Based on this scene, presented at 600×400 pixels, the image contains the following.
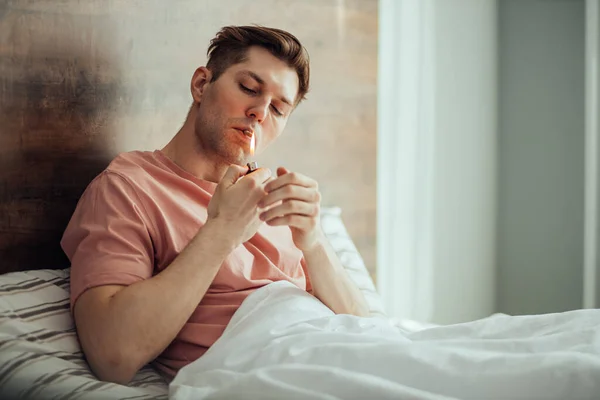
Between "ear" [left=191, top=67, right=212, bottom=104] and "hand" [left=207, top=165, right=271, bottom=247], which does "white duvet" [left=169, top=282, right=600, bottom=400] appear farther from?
"ear" [left=191, top=67, right=212, bottom=104]

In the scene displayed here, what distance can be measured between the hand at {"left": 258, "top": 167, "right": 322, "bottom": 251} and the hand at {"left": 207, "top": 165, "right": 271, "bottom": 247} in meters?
0.02

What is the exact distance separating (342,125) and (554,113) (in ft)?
3.93

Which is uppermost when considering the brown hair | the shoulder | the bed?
the brown hair

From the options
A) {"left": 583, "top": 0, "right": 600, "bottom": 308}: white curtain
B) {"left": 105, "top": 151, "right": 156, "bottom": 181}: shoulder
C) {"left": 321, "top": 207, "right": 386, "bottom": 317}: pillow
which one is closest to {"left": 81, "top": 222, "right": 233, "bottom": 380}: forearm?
{"left": 105, "top": 151, "right": 156, "bottom": 181}: shoulder

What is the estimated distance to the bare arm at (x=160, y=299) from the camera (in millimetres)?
1118

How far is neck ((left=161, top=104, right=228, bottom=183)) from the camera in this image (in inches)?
58.0

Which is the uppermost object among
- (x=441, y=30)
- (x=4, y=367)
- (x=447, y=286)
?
(x=441, y=30)

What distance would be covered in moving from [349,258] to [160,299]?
867mm

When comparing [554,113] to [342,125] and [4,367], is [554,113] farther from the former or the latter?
[4,367]

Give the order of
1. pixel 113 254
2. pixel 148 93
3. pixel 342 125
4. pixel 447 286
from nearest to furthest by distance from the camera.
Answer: pixel 113 254, pixel 148 93, pixel 342 125, pixel 447 286

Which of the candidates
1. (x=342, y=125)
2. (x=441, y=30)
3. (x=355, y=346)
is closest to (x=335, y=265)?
(x=355, y=346)

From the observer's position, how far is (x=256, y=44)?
5.02 ft

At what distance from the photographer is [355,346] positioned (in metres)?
1.02

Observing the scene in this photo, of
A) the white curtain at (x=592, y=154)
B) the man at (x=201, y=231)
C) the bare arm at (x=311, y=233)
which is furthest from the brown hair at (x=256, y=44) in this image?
the white curtain at (x=592, y=154)
